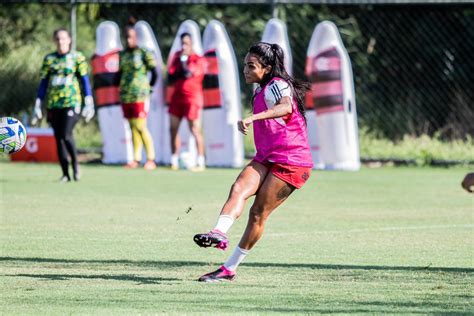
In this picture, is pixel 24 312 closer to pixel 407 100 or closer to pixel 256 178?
pixel 256 178

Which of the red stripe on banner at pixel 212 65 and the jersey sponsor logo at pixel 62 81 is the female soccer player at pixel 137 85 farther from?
the jersey sponsor logo at pixel 62 81

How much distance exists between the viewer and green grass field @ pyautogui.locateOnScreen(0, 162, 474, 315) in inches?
296

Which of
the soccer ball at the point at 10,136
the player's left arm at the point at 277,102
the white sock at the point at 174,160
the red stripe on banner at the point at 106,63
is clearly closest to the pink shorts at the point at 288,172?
the player's left arm at the point at 277,102

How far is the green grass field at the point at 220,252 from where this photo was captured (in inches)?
296

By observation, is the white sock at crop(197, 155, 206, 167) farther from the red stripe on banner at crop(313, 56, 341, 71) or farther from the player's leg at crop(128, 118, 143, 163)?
the red stripe on banner at crop(313, 56, 341, 71)

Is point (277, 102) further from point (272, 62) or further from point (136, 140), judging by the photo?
point (136, 140)

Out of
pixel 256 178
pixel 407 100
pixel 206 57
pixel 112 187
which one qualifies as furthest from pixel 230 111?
pixel 256 178

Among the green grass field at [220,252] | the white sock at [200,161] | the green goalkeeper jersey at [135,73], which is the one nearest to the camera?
the green grass field at [220,252]

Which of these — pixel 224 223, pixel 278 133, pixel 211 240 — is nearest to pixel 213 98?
pixel 278 133

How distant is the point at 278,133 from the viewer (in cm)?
852

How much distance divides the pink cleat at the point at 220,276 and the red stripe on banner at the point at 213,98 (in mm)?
12267

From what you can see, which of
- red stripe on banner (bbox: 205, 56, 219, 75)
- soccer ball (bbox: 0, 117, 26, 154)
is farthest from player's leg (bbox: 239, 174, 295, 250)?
red stripe on banner (bbox: 205, 56, 219, 75)

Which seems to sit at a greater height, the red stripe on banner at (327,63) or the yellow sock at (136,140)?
the red stripe on banner at (327,63)

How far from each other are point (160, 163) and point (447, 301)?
14.2 metres
